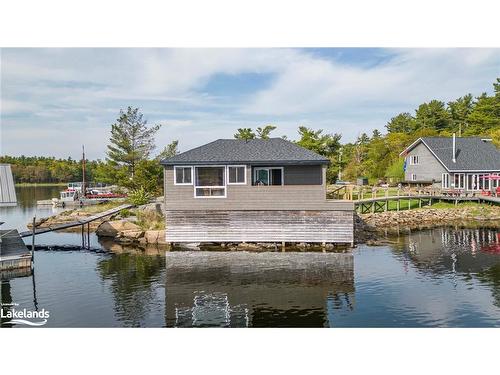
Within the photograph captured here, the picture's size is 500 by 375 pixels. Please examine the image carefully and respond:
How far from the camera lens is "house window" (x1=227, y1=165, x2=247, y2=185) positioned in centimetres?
2278

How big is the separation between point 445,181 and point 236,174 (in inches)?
1028

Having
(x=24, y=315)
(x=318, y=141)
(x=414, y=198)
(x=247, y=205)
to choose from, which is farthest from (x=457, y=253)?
(x=318, y=141)

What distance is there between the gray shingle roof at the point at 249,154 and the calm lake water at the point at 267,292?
5.31m

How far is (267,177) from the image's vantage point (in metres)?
24.4

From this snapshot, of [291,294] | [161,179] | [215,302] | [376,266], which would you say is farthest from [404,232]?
[161,179]

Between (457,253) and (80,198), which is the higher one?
(80,198)

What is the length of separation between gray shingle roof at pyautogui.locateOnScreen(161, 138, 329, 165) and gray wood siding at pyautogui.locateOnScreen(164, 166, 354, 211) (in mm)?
869

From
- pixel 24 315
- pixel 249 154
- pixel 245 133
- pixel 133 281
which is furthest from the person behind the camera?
pixel 245 133

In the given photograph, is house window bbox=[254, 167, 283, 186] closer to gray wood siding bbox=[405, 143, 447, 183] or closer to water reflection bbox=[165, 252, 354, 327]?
water reflection bbox=[165, 252, 354, 327]

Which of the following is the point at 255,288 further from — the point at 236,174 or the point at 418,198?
the point at 418,198

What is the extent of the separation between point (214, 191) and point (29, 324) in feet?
38.9

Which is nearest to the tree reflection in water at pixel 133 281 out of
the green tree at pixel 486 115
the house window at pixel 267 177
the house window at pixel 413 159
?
the house window at pixel 267 177

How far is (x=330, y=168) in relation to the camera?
4491 cm

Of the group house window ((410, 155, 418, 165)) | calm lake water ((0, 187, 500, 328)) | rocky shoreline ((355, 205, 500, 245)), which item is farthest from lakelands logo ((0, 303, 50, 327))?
house window ((410, 155, 418, 165))
